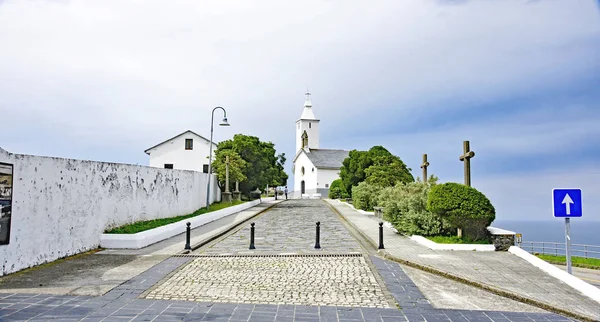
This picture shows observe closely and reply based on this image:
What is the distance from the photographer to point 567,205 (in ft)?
30.0

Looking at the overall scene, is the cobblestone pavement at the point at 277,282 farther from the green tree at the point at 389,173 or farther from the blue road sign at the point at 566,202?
the green tree at the point at 389,173

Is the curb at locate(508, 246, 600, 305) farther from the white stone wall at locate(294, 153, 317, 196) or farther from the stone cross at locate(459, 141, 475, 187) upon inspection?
the white stone wall at locate(294, 153, 317, 196)

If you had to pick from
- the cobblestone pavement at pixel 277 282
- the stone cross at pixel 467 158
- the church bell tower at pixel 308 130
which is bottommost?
the cobblestone pavement at pixel 277 282

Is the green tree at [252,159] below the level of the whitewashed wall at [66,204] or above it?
above

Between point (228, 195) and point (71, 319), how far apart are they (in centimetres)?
2588

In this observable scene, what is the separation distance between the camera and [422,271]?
977 cm

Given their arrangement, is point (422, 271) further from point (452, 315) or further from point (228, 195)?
point (228, 195)

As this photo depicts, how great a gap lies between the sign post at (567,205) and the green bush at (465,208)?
373 centimetres

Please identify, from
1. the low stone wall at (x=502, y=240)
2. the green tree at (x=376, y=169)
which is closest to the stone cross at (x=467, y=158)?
the low stone wall at (x=502, y=240)

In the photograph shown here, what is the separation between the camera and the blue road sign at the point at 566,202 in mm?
9086

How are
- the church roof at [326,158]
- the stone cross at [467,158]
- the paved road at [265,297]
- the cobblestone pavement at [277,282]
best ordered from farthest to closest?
the church roof at [326,158] → the stone cross at [467,158] → the cobblestone pavement at [277,282] → the paved road at [265,297]

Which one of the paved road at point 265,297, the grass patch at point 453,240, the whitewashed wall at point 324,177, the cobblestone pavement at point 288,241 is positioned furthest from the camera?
the whitewashed wall at point 324,177

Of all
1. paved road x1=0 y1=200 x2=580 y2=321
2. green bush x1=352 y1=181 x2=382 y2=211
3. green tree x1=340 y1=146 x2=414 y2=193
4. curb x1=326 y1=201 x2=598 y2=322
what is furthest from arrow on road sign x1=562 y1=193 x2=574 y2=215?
→ green bush x1=352 y1=181 x2=382 y2=211

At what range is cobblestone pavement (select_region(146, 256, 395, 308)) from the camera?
727 cm
